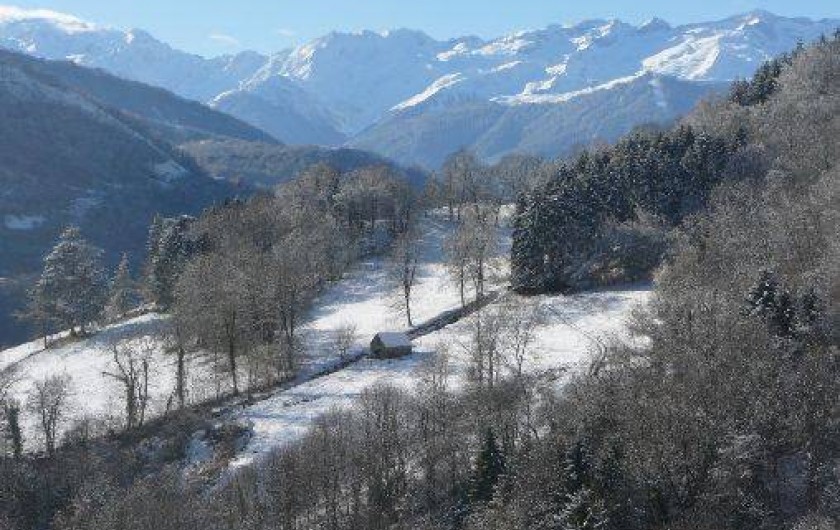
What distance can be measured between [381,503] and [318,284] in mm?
56821

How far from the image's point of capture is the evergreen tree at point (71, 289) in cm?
10156

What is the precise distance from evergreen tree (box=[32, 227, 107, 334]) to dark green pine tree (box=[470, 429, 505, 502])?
69595mm

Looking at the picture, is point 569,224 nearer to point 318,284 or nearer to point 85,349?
point 318,284

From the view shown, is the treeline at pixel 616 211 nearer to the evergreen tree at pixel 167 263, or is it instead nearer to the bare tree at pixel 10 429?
the evergreen tree at pixel 167 263

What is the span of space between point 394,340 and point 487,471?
3423 cm


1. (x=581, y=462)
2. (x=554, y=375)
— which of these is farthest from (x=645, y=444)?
(x=554, y=375)

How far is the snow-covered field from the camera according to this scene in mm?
69812

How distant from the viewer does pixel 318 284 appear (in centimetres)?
10494

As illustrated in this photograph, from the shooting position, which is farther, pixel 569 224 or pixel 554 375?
pixel 569 224

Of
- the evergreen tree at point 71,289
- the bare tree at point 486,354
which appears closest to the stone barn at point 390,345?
the bare tree at point 486,354

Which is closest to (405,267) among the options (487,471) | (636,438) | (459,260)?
(459,260)

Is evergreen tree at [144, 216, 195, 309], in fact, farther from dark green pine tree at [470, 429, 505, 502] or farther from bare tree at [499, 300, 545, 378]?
dark green pine tree at [470, 429, 505, 502]

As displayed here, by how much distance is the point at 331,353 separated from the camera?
83.1 m

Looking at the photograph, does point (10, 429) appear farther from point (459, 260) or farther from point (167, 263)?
point (459, 260)
